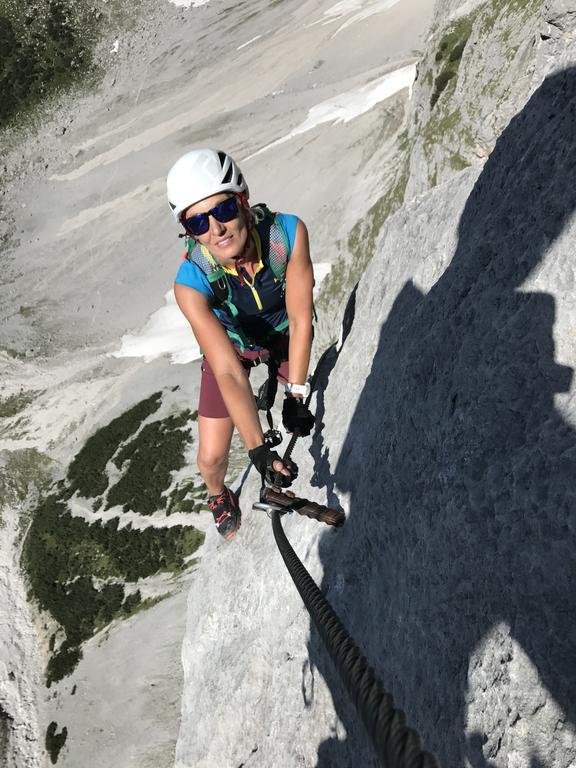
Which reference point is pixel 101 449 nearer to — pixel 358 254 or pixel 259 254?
pixel 358 254

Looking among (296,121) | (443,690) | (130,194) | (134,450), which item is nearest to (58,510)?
(134,450)

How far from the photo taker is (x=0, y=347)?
5228cm

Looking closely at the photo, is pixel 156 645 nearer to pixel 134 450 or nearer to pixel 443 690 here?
pixel 134 450

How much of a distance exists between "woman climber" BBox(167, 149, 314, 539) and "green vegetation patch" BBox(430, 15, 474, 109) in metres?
23.0

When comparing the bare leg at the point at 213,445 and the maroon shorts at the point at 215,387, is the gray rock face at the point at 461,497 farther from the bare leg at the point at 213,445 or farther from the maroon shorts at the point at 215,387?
the bare leg at the point at 213,445

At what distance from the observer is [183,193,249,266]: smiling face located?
260 inches

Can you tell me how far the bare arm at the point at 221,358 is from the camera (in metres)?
6.95

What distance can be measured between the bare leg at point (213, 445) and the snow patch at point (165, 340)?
33889mm

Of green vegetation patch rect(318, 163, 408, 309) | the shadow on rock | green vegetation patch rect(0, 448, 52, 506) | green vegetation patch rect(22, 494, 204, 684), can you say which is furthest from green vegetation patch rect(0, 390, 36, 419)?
the shadow on rock

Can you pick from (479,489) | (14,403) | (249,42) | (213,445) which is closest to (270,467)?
(479,489)

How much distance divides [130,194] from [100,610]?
45.4m

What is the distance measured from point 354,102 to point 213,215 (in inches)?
2010

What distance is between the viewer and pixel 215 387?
9.30 meters

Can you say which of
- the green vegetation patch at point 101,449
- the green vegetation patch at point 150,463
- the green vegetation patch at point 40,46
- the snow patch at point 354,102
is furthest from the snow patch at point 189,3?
the green vegetation patch at point 150,463
